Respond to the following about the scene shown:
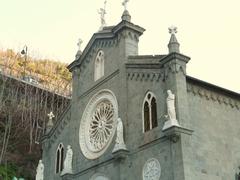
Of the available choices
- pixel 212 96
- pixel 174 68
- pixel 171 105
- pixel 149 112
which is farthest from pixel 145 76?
pixel 212 96

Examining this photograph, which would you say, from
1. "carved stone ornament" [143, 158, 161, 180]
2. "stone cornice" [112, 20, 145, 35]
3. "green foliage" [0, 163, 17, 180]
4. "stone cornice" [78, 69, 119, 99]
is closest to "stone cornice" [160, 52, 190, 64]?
"stone cornice" [112, 20, 145, 35]

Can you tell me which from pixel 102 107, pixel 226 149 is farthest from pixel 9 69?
pixel 226 149

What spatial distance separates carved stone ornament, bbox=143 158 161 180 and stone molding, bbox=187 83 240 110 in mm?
3608

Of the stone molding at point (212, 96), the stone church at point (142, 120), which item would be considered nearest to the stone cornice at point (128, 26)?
the stone church at point (142, 120)

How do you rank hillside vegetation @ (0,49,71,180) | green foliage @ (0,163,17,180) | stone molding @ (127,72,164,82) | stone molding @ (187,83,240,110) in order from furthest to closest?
hillside vegetation @ (0,49,71,180), green foliage @ (0,163,17,180), stone molding @ (127,72,164,82), stone molding @ (187,83,240,110)

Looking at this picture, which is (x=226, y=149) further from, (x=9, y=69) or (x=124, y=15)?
(x=9, y=69)

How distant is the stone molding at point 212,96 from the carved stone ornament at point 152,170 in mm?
3608

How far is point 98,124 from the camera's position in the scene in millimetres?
23391

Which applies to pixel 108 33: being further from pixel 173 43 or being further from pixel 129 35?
pixel 173 43

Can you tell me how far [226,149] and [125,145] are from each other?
4768 millimetres

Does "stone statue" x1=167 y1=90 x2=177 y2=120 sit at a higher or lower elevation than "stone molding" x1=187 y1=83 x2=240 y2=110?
lower

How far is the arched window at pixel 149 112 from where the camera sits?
63.0 ft

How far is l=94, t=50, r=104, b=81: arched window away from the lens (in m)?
24.6

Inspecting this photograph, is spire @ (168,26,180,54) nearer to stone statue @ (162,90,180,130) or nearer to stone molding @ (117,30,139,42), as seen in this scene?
stone statue @ (162,90,180,130)
